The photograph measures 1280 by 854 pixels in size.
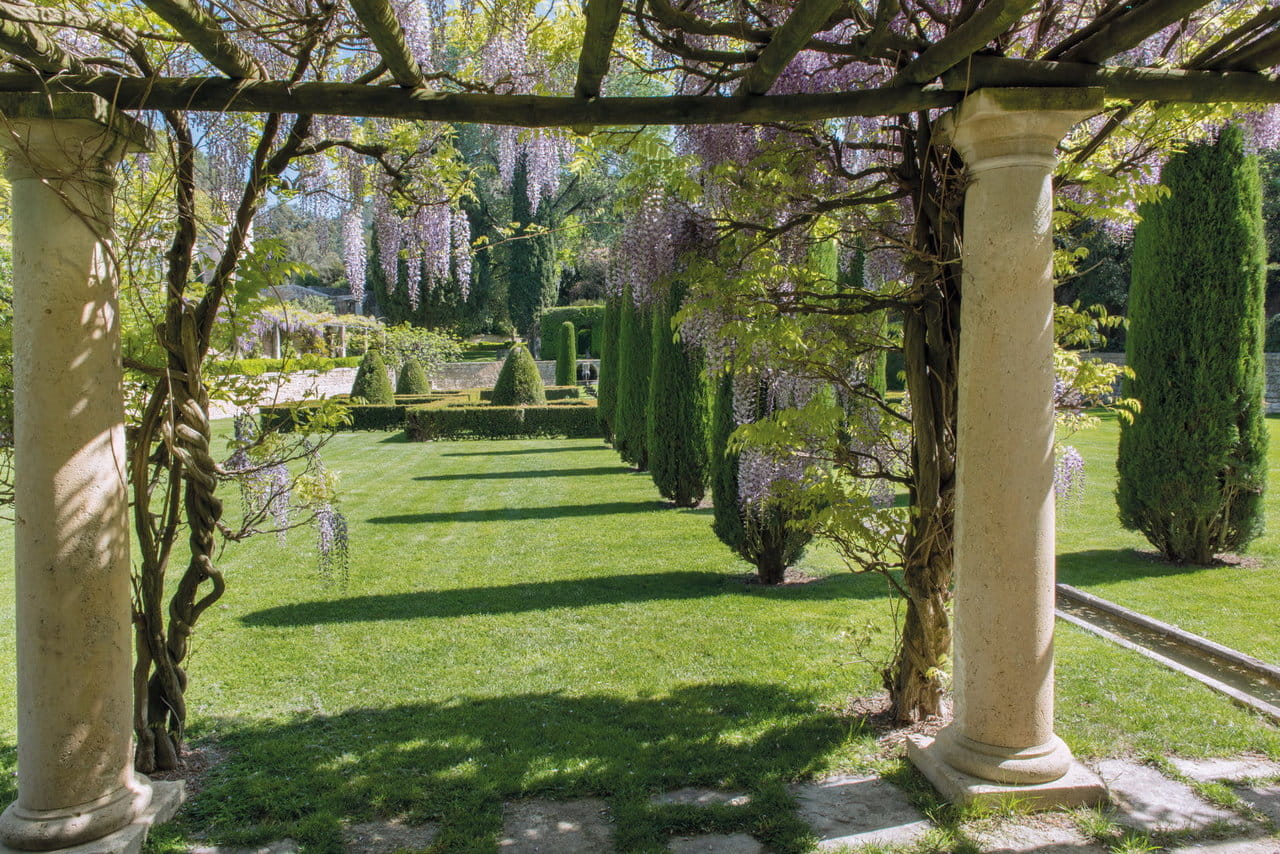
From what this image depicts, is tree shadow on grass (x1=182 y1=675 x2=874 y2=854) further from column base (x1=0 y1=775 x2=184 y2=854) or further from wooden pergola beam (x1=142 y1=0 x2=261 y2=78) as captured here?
wooden pergola beam (x1=142 y1=0 x2=261 y2=78)

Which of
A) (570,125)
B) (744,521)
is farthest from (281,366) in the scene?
(744,521)

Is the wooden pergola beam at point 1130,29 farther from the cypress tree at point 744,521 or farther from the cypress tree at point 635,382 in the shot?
the cypress tree at point 635,382

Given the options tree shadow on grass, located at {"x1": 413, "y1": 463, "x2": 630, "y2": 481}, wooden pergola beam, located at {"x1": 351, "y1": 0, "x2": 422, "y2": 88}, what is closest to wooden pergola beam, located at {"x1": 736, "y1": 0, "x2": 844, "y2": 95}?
wooden pergola beam, located at {"x1": 351, "y1": 0, "x2": 422, "y2": 88}

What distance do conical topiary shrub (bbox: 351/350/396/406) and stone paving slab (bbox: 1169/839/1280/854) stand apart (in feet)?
72.4

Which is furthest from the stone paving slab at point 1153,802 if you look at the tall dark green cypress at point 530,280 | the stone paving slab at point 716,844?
the tall dark green cypress at point 530,280

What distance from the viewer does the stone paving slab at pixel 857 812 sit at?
2947 mm

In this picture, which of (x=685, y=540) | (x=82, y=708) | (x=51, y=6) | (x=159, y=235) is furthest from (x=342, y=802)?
(x=685, y=540)

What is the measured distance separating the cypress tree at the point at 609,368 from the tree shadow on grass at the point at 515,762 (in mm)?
12762

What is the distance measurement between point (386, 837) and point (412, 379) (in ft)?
79.9

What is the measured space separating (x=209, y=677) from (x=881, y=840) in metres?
3.84

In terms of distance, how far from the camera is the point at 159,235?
340 cm

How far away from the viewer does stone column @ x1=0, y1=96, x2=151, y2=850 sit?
265 centimetres

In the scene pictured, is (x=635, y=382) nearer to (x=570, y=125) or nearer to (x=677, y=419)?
(x=677, y=419)

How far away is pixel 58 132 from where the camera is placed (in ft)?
8.64
